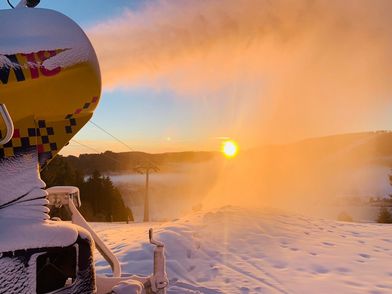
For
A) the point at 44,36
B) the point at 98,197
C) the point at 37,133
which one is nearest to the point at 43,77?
the point at 44,36

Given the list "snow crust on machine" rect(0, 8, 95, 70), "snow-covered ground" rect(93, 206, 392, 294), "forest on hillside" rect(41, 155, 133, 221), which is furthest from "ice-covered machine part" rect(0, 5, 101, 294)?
"forest on hillside" rect(41, 155, 133, 221)

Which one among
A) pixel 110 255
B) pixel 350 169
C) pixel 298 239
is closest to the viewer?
pixel 110 255

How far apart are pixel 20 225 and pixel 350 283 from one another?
19.0 feet

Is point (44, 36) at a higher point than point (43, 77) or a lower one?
higher

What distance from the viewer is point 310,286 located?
20.2 ft

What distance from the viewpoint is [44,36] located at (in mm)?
2383

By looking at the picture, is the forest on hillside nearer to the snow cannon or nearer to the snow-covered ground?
the snow-covered ground

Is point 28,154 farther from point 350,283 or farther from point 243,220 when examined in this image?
point 243,220

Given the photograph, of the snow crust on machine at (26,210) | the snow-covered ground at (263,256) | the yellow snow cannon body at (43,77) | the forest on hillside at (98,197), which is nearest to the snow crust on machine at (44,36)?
the yellow snow cannon body at (43,77)

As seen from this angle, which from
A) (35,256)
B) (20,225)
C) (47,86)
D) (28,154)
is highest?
(47,86)

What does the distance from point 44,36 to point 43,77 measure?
27cm

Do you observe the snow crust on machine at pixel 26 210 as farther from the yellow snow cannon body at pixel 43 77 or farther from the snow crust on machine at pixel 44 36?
the snow crust on machine at pixel 44 36

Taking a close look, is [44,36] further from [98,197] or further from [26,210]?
[98,197]

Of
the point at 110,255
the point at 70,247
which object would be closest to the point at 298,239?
the point at 110,255
